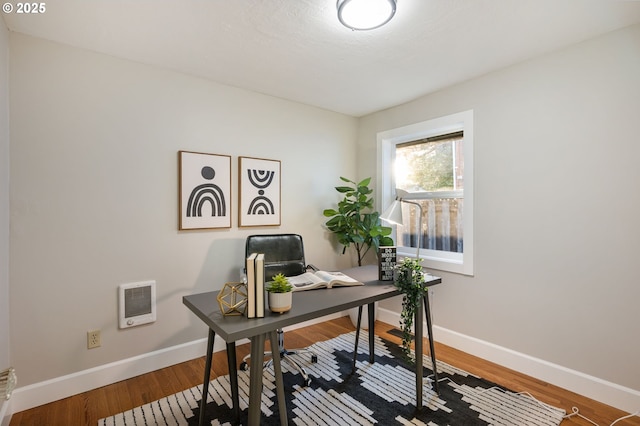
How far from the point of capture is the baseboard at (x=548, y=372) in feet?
6.29

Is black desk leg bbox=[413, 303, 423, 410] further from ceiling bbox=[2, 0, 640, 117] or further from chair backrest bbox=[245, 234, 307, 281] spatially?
ceiling bbox=[2, 0, 640, 117]

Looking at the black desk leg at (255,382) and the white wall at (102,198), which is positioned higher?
the white wall at (102,198)

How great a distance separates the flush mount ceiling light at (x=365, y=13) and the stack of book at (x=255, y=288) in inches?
53.4

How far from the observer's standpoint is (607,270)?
199 centimetres

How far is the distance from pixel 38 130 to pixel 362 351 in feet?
9.24

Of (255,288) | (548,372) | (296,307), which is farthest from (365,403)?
(548,372)

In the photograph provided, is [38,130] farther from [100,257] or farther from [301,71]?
[301,71]

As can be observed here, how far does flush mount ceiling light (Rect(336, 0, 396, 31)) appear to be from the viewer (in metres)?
1.60

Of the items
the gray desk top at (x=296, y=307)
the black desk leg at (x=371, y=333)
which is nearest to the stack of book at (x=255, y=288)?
the gray desk top at (x=296, y=307)

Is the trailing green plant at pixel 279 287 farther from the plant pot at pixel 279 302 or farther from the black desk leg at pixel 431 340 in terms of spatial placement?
the black desk leg at pixel 431 340

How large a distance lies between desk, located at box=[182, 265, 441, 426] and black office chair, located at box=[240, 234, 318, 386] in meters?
0.68

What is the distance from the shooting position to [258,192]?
292 centimetres

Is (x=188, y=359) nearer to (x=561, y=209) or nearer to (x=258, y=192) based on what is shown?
(x=258, y=192)

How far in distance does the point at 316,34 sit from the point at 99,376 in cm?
270
